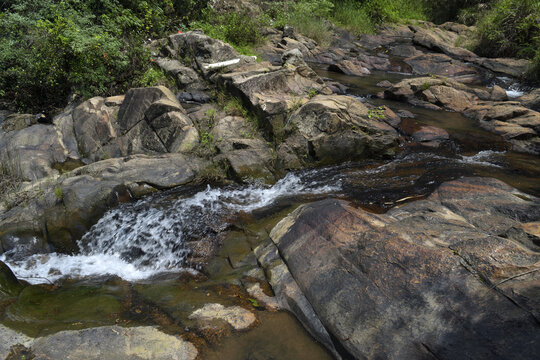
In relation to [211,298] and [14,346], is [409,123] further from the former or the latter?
[14,346]

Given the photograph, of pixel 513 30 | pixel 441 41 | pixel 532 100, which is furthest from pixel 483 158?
pixel 441 41

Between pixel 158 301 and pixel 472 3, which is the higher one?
pixel 472 3

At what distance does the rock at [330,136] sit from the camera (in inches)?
263

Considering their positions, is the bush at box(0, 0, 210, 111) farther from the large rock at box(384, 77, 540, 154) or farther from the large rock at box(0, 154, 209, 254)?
the large rock at box(384, 77, 540, 154)

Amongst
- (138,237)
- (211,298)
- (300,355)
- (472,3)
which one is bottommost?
(138,237)

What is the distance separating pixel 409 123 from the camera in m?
8.51

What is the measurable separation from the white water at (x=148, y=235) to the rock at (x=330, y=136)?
95 centimetres

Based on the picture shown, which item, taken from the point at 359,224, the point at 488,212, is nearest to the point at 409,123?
the point at 488,212

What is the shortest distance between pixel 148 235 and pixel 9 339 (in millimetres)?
2246

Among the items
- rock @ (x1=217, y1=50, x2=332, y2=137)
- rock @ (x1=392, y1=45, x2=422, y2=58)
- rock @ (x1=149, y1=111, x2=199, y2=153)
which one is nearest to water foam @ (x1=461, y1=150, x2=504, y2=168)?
rock @ (x1=217, y1=50, x2=332, y2=137)

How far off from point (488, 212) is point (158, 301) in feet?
13.5

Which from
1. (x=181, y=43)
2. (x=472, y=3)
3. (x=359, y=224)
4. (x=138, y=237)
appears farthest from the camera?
(x=472, y=3)

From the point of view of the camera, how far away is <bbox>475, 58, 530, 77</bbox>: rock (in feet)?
43.3

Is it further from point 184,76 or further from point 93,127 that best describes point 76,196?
point 184,76
